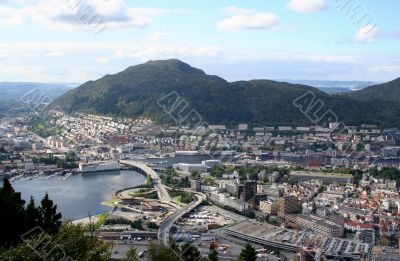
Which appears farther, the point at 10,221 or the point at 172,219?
the point at 172,219

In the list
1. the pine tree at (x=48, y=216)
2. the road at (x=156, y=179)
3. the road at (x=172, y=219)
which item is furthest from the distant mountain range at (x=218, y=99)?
the pine tree at (x=48, y=216)

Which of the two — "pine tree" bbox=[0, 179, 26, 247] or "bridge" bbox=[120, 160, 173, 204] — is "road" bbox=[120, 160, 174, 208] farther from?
"pine tree" bbox=[0, 179, 26, 247]

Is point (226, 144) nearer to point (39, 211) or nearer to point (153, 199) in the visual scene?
point (153, 199)

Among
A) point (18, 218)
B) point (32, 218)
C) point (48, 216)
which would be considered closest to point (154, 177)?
point (48, 216)

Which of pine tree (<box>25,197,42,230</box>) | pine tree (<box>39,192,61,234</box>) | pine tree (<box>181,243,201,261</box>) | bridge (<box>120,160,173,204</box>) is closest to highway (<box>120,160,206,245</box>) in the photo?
bridge (<box>120,160,173,204</box>)

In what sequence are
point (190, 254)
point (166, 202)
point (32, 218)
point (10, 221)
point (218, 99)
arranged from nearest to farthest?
point (10, 221) → point (32, 218) → point (190, 254) → point (166, 202) → point (218, 99)

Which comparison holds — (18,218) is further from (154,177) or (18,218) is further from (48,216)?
(154,177)
